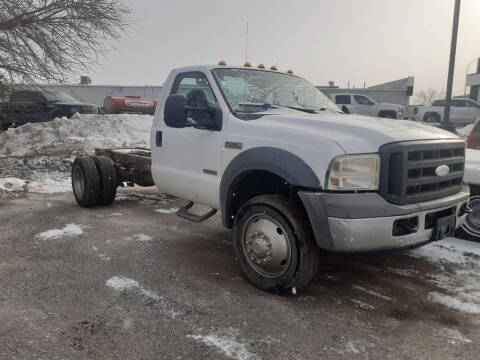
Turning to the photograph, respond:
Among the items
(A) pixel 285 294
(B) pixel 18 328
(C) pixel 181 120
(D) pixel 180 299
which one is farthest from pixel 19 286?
(A) pixel 285 294

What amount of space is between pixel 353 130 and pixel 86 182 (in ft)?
14.7

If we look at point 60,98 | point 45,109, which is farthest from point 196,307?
point 60,98

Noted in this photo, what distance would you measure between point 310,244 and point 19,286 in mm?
2555

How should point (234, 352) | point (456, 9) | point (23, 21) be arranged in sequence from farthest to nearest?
point (456, 9) < point (23, 21) < point (234, 352)

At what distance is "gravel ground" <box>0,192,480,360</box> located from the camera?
2.82 meters

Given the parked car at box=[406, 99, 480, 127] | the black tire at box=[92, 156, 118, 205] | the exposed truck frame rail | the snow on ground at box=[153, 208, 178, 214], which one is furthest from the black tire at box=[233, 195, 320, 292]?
the parked car at box=[406, 99, 480, 127]

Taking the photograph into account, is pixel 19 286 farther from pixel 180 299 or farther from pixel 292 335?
pixel 292 335

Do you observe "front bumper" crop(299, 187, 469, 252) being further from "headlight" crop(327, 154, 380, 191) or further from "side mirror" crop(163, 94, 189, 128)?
"side mirror" crop(163, 94, 189, 128)

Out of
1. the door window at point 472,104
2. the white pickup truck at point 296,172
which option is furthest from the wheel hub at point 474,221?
the door window at point 472,104

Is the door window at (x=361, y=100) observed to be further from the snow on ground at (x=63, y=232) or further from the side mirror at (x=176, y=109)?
the side mirror at (x=176, y=109)

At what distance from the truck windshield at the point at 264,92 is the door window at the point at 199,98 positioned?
0.17m

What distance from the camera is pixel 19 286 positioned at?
372 cm

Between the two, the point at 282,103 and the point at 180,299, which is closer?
the point at 180,299

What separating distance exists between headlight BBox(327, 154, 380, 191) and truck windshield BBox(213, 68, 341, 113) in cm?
134
